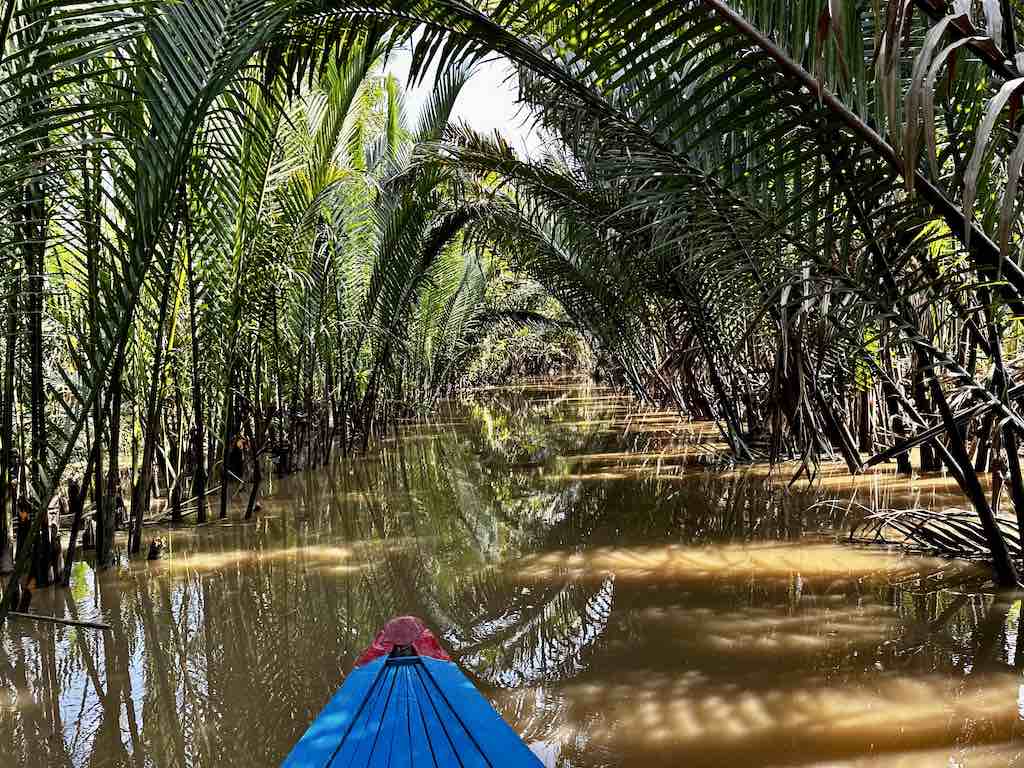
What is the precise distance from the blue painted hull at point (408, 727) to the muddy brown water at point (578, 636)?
0.65m

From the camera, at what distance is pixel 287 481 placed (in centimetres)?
946

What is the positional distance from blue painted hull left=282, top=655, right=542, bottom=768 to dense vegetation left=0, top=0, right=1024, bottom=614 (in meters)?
1.26

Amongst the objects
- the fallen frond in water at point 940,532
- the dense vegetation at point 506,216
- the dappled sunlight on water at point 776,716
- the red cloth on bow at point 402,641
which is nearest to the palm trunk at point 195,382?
the dense vegetation at point 506,216

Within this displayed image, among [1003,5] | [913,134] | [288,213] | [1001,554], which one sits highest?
[288,213]

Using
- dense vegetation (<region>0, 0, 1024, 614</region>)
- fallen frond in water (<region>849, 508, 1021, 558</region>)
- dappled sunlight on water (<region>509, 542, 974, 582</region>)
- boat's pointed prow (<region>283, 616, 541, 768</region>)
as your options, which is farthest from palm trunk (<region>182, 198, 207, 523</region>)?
fallen frond in water (<region>849, 508, 1021, 558</region>)

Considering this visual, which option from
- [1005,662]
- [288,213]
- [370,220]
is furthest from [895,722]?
[370,220]

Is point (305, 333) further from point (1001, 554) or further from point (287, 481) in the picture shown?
point (1001, 554)

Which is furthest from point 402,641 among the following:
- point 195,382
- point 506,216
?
point 506,216

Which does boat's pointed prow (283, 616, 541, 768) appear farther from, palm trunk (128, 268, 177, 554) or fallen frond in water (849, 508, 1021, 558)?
fallen frond in water (849, 508, 1021, 558)

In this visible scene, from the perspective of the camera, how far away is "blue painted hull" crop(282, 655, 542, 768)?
218 cm

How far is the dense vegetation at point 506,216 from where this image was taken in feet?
Answer: 7.87

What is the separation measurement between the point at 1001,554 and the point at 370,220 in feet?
25.0

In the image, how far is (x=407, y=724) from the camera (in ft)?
7.48

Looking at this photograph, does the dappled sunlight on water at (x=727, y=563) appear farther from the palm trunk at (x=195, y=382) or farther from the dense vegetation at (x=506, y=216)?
the palm trunk at (x=195, y=382)
